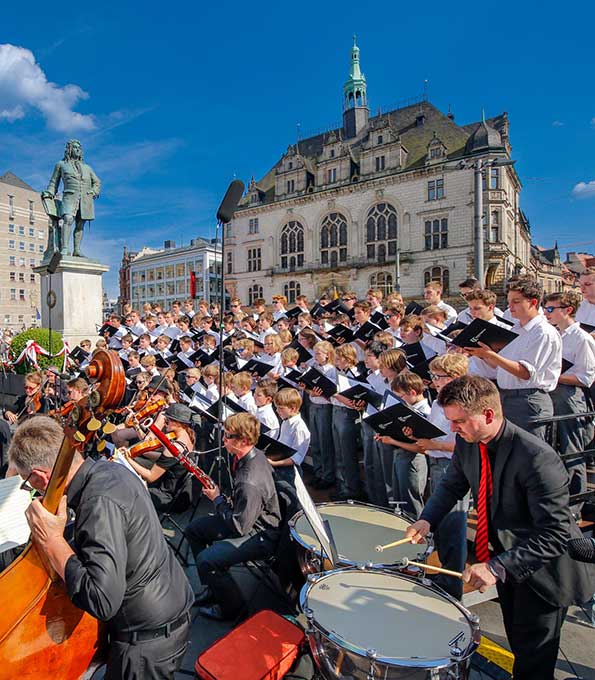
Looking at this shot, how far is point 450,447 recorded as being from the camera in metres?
3.96

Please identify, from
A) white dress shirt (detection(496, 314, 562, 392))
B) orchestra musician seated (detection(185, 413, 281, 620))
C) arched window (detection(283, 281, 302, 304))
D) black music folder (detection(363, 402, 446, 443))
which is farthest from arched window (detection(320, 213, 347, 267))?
orchestra musician seated (detection(185, 413, 281, 620))

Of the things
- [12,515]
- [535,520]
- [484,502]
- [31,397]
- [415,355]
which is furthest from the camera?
[31,397]

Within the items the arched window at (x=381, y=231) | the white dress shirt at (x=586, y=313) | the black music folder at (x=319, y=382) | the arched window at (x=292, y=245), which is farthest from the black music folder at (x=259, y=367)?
the arched window at (x=292, y=245)

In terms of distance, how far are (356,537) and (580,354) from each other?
12.0ft

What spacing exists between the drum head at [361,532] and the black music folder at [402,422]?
2.57 ft

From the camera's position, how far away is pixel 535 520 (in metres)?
2.37

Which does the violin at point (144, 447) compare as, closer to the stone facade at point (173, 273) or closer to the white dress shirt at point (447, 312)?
the white dress shirt at point (447, 312)

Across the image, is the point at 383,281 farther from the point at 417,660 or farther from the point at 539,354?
the point at 417,660

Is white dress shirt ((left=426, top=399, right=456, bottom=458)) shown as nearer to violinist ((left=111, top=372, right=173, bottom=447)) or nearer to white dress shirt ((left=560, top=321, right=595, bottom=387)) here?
white dress shirt ((left=560, top=321, right=595, bottom=387))

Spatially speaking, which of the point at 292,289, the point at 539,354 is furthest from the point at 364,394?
the point at 292,289

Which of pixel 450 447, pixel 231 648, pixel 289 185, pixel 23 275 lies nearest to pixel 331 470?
pixel 450 447

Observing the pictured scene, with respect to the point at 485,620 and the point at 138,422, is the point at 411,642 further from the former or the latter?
the point at 138,422

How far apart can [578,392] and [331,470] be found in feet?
11.3

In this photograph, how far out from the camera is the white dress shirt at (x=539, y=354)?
13.6 ft
